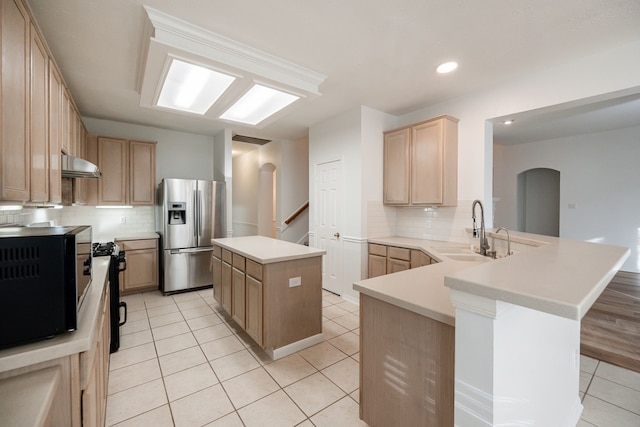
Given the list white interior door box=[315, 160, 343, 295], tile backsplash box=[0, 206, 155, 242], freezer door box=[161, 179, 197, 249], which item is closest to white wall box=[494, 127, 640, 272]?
white interior door box=[315, 160, 343, 295]

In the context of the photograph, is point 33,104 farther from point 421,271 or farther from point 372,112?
point 372,112

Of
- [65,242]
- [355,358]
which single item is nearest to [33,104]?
[65,242]

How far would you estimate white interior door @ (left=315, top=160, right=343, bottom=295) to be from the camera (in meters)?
4.05

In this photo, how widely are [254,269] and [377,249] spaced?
181 cm

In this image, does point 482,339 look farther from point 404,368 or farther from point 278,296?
point 278,296

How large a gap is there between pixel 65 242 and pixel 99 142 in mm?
3818

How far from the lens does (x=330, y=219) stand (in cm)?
420

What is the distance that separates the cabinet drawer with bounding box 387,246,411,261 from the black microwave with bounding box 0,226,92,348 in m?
2.98

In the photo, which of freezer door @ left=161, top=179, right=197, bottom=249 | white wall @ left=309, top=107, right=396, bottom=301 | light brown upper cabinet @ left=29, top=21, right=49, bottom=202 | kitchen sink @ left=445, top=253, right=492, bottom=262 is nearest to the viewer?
light brown upper cabinet @ left=29, top=21, right=49, bottom=202

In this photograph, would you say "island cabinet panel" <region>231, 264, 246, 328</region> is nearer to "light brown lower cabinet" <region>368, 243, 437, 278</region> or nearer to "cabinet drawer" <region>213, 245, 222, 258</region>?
"cabinet drawer" <region>213, 245, 222, 258</region>

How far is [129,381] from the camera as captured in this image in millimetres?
2070

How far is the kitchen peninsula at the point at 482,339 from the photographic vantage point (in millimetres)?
850

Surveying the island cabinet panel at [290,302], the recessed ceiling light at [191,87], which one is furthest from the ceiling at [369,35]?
the island cabinet panel at [290,302]

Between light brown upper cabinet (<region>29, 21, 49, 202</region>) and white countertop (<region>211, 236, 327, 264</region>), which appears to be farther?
white countertop (<region>211, 236, 327, 264</region>)
